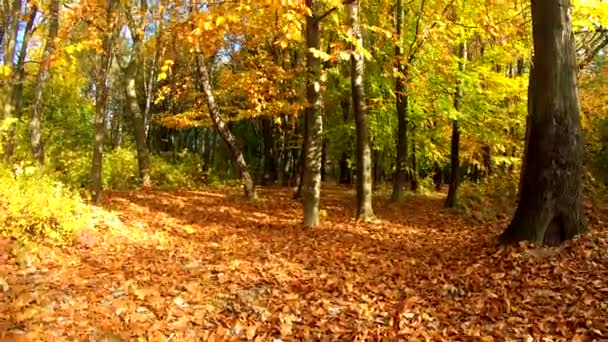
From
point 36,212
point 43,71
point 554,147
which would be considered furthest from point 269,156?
point 554,147

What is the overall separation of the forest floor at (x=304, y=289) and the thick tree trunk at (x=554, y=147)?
1.15ft

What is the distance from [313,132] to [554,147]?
4611 mm

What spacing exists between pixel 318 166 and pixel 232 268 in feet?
13.2

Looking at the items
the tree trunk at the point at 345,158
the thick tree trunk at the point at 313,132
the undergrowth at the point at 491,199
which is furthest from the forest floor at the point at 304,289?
the tree trunk at the point at 345,158

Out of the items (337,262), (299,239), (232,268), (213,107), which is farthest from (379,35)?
(232,268)

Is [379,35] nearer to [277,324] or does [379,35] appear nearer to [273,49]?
[273,49]

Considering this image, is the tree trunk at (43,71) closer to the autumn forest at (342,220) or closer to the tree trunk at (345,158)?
the autumn forest at (342,220)

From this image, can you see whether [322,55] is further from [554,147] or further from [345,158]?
[345,158]

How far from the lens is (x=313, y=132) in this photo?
408 inches

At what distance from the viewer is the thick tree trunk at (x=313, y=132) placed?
10188 millimetres

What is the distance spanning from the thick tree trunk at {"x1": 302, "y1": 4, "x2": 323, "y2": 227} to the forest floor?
105 cm

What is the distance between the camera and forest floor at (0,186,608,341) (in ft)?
16.4

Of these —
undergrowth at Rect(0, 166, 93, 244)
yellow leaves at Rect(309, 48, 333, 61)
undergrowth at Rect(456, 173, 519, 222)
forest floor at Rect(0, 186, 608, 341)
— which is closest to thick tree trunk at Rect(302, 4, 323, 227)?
forest floor at Rect(0, 186, 608, 341)

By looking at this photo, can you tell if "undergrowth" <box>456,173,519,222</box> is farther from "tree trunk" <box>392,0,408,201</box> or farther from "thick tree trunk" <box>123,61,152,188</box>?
"thick tree trunk" <box>123,61,152,188</box>
